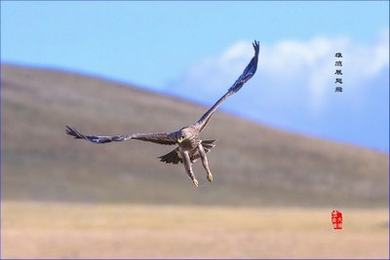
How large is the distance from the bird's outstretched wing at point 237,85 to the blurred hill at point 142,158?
6220cm

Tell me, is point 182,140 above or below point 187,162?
above

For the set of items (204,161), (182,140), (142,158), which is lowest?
(204,161)

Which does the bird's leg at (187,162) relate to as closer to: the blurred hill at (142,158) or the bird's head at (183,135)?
the bird's head at (183,135)

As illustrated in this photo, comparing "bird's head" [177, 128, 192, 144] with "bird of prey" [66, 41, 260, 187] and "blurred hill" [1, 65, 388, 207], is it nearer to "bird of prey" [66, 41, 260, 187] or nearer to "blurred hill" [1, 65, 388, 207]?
"bird of prey" [66, 41, 260, 187]

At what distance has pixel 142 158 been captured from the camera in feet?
305

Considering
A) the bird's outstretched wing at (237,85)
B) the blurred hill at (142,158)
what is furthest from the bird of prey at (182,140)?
the blurred hill at (142,158)

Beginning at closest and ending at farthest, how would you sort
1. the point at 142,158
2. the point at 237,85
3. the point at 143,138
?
the point at 143,138, the point at 237,85, the point at 142,158

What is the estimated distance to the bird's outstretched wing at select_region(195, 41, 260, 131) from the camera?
13.8 metres

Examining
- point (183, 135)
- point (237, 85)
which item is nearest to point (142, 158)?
point (237, 85)

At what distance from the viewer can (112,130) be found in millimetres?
97875

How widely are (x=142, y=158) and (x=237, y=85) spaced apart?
257ft

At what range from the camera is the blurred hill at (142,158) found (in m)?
84.5

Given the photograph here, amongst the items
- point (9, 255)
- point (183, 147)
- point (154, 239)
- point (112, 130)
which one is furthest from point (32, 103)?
point (183, 147)

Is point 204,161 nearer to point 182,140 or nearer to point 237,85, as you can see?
point 182,140
